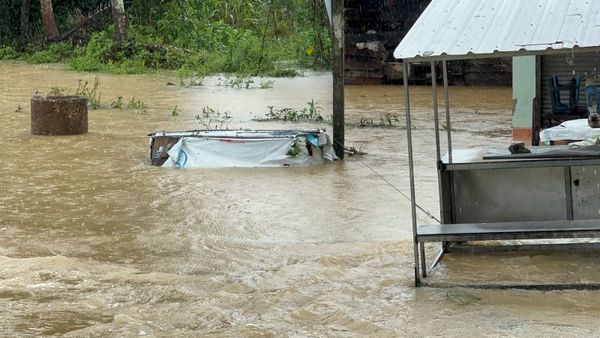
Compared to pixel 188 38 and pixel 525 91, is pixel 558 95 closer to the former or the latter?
pixel 525 91

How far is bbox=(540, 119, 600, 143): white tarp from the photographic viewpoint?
991cm

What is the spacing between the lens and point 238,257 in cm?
793

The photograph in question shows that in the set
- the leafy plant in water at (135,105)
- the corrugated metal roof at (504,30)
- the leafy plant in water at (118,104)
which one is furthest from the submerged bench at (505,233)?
the leafy plant in water at (118,104)

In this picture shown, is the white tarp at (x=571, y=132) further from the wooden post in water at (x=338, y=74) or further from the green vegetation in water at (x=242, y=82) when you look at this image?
the green vegetation in water at (x=242, y=82)

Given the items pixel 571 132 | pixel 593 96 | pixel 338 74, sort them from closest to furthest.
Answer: pixel 571 132 → pixel 593 96 → pixel 338 74

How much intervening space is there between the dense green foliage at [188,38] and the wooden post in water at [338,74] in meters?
14.3

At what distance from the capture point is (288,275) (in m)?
7.33

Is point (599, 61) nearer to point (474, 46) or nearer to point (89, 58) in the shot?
point (474, 46)

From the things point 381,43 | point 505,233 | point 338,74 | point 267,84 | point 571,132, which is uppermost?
point 381,43

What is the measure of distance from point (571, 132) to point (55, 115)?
8069 millimetres

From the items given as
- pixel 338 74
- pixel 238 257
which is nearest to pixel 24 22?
pixel 338 74

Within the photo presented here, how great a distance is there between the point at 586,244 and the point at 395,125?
9258mm

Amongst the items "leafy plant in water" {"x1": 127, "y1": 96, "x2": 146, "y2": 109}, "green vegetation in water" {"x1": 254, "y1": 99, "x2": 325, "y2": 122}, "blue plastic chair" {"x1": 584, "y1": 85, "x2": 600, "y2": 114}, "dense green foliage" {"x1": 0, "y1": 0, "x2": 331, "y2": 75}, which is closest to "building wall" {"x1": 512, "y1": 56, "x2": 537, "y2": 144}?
"blue plastic chair" {"x1": 584, "y1": 85, "x2": 600, "y2": 114}

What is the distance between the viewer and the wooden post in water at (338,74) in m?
12.8
